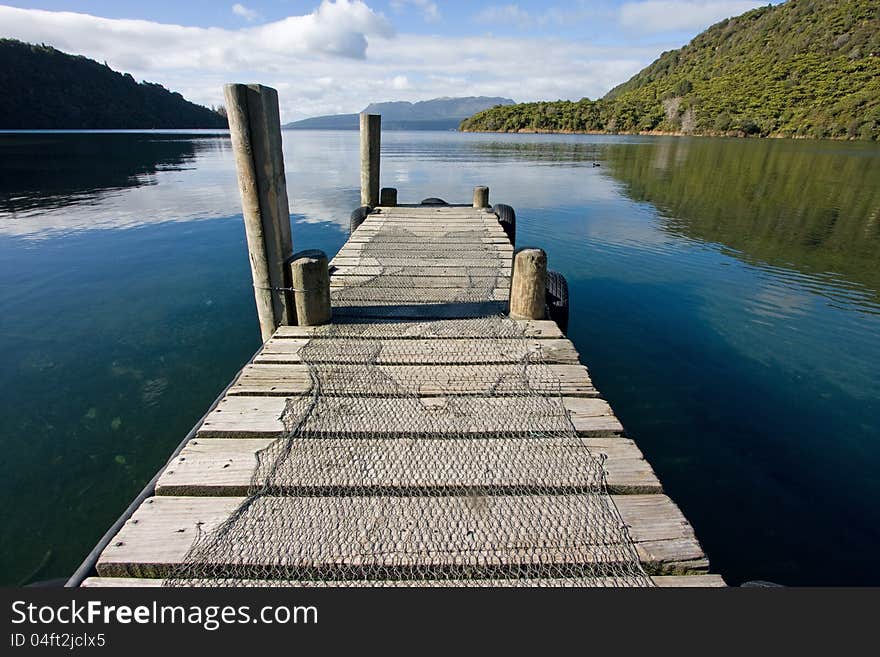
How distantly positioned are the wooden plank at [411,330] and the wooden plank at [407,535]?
2.32 meters

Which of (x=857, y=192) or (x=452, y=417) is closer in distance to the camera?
(x=452, y=417)

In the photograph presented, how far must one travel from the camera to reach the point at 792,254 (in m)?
13.1

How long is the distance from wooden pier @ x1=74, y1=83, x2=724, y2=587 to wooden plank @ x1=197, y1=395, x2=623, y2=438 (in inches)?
0.6

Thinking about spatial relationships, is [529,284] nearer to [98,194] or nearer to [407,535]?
[407,535]

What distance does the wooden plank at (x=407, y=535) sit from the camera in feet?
7.45

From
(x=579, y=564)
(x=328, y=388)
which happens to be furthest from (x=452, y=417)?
(x=579, y=564)

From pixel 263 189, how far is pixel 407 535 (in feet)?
12.7

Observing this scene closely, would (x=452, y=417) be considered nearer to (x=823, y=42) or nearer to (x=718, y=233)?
(x=718, y=233)

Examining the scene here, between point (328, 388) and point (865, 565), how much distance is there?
17.4 feet

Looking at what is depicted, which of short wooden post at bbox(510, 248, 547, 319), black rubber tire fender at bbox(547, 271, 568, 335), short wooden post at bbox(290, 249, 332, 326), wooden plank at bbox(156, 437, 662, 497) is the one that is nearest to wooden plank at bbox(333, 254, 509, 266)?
black rubber tire fender at bbox(547, 271, 568, 335)

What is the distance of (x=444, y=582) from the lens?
222 cm

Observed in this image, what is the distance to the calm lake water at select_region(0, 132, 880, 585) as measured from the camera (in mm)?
4516

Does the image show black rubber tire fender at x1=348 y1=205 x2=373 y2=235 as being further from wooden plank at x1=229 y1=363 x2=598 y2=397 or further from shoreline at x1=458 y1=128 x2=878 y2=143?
shoreline at x1=458 y1=128 x2=878 y2=143

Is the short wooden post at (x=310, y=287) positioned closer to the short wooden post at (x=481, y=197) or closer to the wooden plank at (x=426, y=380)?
the wooden plank at (x=426, y=380)
